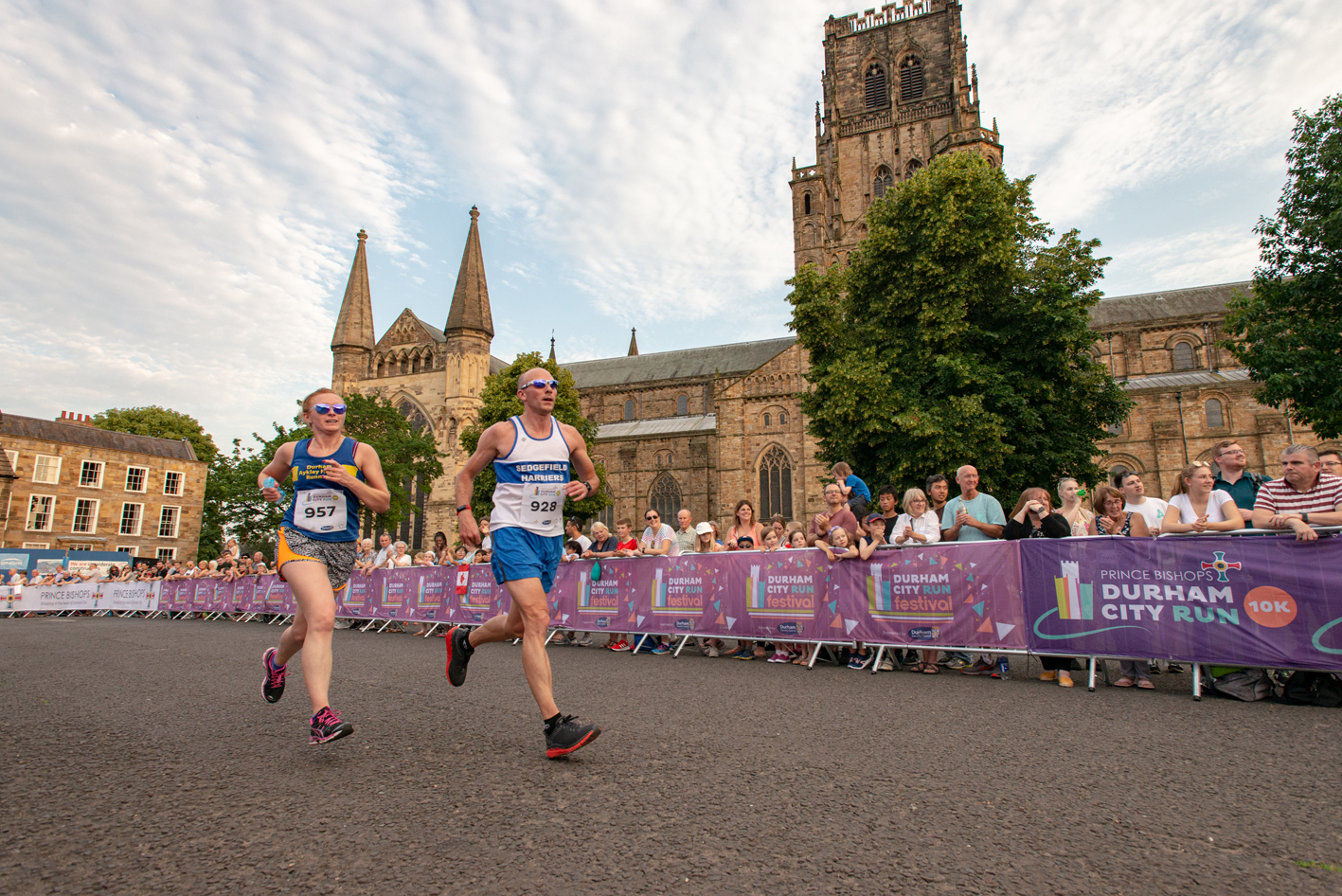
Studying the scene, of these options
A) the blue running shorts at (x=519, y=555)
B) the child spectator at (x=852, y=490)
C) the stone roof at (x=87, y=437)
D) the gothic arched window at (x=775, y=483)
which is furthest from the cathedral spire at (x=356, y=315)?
the blue running shorts at (x=519, y=555)

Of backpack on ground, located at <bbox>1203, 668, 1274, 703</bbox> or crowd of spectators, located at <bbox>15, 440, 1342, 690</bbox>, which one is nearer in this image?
backpack on ground, located at <bbox>1203, 668, 1274, 703</bbox>

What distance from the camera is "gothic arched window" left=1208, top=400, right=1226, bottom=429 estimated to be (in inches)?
1314

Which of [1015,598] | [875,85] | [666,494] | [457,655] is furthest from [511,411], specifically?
[875,85]

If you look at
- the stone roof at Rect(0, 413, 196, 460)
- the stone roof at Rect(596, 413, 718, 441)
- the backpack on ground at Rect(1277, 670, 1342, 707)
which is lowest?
the backpack on ground at Rect(1277, 670, 1342, 707)

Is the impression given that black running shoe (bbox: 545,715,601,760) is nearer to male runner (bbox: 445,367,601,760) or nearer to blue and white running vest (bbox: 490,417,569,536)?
male runner (bbox: 445,367,601,760)

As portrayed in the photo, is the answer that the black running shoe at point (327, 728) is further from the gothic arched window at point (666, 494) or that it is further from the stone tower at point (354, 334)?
the stone tower at point (354, 334)

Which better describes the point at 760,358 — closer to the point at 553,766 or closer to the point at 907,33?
the point at 907,33

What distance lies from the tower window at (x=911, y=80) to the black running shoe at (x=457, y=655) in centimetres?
4465

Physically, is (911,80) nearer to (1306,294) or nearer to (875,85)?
(875,85)

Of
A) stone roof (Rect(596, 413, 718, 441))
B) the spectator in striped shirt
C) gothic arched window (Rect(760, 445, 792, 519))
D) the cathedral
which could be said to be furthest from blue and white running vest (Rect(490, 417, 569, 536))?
stone roof (Rect(596, 413, 718, 441))

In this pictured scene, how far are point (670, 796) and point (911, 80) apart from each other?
46.7m

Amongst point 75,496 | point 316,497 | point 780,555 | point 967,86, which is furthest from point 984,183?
point 75,496

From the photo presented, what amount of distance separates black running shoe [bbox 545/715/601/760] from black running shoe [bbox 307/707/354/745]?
3.11 ft

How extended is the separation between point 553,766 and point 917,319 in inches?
665
